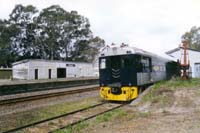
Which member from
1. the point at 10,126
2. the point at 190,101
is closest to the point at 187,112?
the point at 190,101

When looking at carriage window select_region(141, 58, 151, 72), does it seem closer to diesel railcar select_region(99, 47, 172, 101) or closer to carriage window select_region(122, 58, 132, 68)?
diesel railcar select_region(99, 47, 172, 101)

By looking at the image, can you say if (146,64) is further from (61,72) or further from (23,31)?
(23,31)

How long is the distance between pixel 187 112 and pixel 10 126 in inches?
254

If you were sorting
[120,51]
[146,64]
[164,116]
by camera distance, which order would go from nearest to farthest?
[164,116], [120,51], [146,64]

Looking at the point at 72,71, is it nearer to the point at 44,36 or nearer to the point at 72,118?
the point at 44,36

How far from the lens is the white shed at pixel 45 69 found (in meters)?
46.9

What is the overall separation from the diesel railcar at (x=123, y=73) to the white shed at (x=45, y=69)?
3224 cm

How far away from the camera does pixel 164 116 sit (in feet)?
35.6

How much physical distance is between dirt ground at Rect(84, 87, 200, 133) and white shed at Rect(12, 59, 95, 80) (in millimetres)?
34221

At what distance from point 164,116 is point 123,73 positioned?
5.00 meters

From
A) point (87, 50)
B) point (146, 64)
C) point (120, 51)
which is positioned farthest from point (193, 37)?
point (120, 51)

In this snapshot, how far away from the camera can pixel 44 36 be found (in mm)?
71062

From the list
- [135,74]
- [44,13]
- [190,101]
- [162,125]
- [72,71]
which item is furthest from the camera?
[44,13]

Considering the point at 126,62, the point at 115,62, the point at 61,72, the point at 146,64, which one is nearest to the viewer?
the point at 126,62
